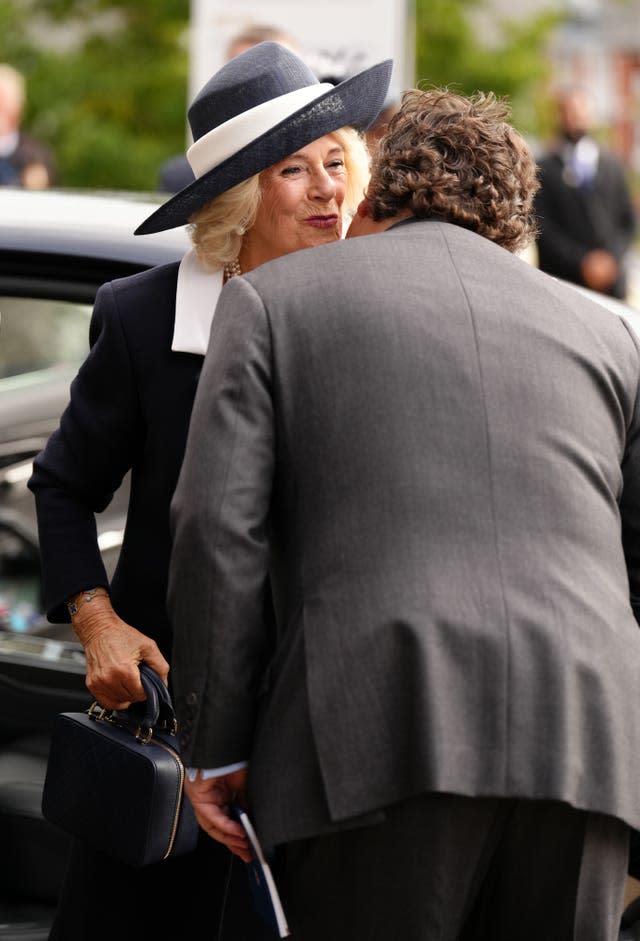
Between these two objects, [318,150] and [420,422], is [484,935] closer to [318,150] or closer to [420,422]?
[420,422]

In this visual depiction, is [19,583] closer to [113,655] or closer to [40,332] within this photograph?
[40,332]

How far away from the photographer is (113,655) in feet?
7.01

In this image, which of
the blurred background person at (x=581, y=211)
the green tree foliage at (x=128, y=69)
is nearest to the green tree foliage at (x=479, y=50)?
the green tree foliage at (x=128, y=69)

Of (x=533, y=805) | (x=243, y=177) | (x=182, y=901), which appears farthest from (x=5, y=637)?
(x=533, y=805)

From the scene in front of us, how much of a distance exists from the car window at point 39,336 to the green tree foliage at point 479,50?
896cm

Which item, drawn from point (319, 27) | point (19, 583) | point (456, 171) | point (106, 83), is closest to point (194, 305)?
point (456, 171)

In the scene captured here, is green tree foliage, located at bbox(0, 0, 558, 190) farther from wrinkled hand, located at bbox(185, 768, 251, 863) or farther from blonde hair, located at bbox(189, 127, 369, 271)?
wrinkled hand, located at bbox(185, 768, 251, 863)

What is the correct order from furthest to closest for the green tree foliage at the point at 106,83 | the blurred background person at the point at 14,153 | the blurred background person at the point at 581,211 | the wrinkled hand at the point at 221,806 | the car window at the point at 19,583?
the green tree foliage at the point at 106,83 → the blurred background person at the point at 581,211 → the blurred background person at the point at 14,153 → the car window at the point at 19,583 → the wrinkled hand at the point at 221,806

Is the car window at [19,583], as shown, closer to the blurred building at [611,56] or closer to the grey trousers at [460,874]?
the grey trousers at [460,874]

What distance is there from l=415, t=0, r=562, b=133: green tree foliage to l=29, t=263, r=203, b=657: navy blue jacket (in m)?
9.88

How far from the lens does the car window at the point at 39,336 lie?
2.75 metres

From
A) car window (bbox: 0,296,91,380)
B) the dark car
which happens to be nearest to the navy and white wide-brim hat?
the dark car

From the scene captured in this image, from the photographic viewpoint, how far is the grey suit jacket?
5.74ft

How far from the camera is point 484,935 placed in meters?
1.94
